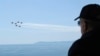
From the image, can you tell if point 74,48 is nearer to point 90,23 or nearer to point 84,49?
point 84,49

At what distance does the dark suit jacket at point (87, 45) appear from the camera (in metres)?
1.96

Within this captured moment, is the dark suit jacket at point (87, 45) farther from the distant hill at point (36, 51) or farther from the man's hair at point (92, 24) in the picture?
the distant hill at point (36, 51)

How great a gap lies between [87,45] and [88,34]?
0.25 ft

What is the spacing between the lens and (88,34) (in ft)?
6.57

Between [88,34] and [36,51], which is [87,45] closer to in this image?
[88,34]

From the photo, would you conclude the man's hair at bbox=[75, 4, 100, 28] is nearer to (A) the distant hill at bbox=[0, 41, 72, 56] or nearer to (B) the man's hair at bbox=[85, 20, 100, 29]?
(B) the man's hair at bbox=[85, 20, 100, 29]

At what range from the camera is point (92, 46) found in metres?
Result: 1.98

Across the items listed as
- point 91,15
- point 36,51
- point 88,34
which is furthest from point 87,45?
point 36,51

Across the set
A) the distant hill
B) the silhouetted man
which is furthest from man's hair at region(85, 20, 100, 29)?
the distant hill

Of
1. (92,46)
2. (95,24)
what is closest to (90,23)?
(95,24)

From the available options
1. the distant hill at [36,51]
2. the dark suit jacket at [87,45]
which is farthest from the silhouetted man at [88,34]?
the distant hill at [36,51]

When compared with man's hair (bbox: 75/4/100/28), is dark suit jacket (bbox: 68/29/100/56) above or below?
below

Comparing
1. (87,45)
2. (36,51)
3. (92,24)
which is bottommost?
(87,45)

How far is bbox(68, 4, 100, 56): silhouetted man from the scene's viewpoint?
1961 mm
